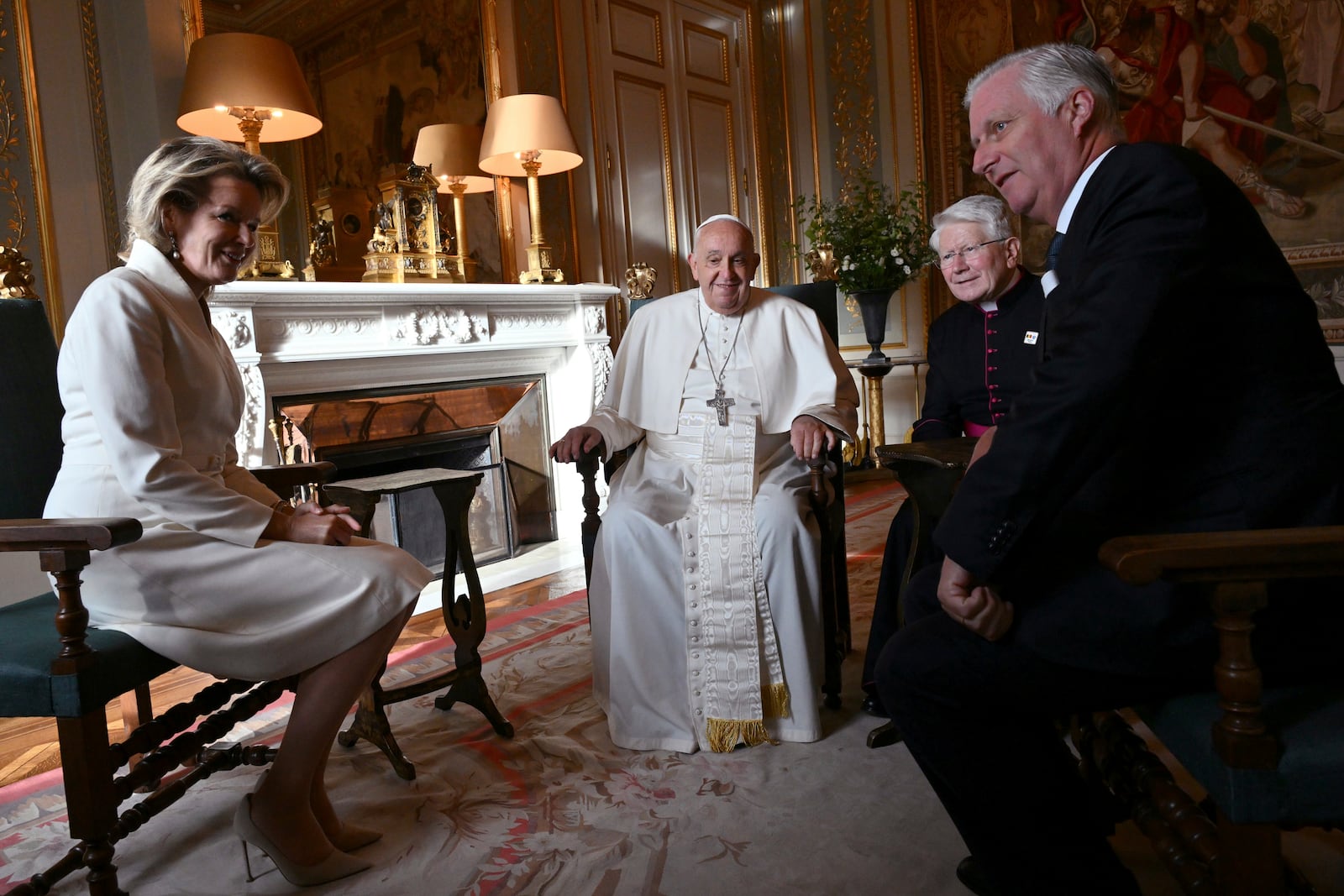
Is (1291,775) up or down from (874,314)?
down

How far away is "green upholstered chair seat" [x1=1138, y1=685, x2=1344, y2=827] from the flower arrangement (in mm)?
5036

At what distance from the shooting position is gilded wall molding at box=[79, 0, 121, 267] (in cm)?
333

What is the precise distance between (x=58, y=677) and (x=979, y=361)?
2.36 meters

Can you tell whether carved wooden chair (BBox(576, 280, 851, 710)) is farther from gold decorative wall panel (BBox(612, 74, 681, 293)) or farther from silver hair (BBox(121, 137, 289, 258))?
gold decorative wall panel (BBox(612, 74, 681, 293))

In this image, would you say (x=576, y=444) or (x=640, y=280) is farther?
(x=640, y=280)

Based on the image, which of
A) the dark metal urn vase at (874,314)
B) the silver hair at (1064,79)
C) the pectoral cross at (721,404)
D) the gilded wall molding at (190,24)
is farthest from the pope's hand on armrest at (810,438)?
the dark metal urn vase at (874,314)

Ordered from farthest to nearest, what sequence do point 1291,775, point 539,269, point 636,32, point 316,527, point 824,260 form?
1. point 824,260
2. point 636,32
3. point 539,269
4. point 316,527
5. point 1291,775

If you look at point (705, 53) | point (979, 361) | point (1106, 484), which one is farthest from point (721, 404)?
point (705, 53)

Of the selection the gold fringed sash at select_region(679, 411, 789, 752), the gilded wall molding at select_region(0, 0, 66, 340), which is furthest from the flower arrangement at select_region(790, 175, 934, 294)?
the gilded wall molding at select_region(0, 0, 66, 340)

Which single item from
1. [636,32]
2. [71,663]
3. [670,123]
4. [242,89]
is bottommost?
[71,663]

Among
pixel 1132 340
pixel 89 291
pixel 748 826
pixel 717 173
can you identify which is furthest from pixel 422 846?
pixel 717 173

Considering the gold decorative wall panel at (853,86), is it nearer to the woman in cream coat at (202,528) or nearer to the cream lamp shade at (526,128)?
the cream lamp shade at (526,128)

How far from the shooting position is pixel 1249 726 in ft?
3.55

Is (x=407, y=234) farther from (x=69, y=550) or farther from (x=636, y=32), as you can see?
(x=69, y=550)
